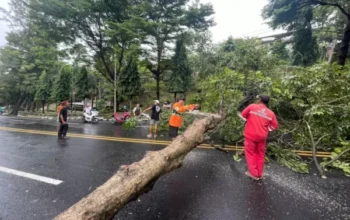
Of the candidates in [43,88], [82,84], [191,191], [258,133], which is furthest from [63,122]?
[43,88]

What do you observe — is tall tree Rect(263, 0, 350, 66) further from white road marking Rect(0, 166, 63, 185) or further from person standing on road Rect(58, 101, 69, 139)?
white road marking Rect(0, 166, 63, 185)

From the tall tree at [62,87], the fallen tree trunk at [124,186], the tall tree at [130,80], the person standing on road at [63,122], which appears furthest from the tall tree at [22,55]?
the fallen tree trunk at [124,186]

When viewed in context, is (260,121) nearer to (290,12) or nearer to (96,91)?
(290,12)

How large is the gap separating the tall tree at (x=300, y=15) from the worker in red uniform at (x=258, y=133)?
12051 millimetres

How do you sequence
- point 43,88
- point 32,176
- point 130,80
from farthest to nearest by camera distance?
1. point 43,88
2. point 130,80
3. point 32,176

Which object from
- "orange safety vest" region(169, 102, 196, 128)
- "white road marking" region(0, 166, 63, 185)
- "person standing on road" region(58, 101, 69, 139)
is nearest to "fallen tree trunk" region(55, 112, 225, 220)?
"white road marking" region(0, 166, 63, 185)

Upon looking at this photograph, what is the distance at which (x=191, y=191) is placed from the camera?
337cm

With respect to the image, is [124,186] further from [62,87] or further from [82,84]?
[62,87]

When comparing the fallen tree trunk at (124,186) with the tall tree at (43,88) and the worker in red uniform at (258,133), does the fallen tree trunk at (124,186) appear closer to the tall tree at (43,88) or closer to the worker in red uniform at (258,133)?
the worker in red uniform at (258,133)

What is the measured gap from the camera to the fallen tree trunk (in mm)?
1837

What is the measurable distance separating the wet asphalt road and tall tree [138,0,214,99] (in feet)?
43.2

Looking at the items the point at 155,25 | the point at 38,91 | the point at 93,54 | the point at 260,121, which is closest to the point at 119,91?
the point at 93,54

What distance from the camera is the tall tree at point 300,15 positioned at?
12586 mm

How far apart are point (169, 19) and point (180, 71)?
14.1 ft
